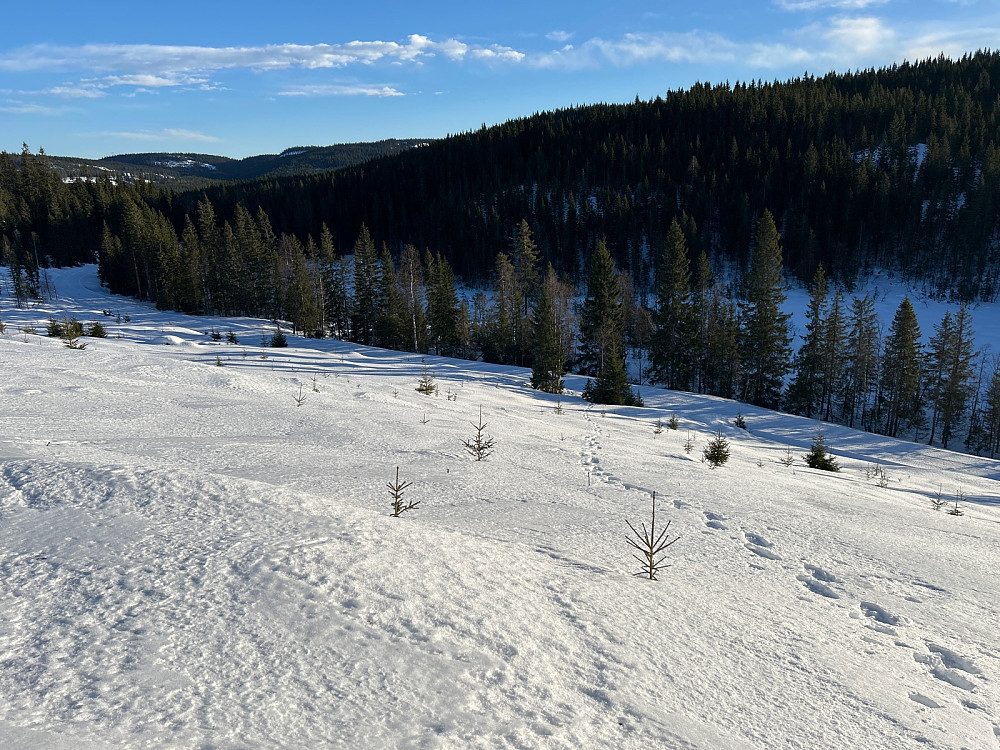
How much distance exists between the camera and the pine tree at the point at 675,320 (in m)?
44.5

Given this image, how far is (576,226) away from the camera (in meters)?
91.2

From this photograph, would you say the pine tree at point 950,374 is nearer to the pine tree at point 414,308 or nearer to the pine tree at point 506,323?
the pine tree at point 506,323

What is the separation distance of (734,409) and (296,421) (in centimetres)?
2523

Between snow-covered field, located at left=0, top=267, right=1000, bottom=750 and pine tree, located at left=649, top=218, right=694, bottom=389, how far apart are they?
39080 millimetres

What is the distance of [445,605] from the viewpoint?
3199 millimetres

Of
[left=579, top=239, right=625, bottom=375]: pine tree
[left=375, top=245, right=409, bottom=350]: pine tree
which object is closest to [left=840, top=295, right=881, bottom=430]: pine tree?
[left=579, top=239, right=625, bottom=375]: pine tree

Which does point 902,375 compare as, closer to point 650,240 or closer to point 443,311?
point 443,311

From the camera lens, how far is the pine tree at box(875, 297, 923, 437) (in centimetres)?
3900

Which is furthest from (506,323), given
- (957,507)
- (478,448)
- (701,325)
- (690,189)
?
(690,189)

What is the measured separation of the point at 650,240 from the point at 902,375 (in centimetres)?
5428

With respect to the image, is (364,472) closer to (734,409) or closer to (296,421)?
(296,421)

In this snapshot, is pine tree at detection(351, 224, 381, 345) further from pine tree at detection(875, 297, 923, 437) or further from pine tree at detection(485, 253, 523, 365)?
pine tree at detection(875, 297, 923, 437)

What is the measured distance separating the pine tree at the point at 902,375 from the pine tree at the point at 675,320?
15103 millimetres

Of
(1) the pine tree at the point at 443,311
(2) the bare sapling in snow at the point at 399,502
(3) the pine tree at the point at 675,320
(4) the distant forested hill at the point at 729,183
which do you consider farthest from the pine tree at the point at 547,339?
(4) the distant forested hill at the point at 729,183
